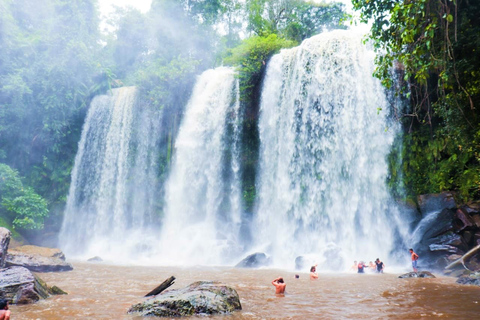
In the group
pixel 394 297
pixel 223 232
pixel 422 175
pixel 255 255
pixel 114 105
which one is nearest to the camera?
pixel 394 297

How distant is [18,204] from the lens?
18.0 m

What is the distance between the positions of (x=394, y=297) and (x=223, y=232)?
12070 millimetres

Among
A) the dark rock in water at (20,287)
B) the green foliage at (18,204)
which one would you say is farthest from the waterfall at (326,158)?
the green foliage at (18,204)

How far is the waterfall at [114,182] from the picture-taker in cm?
2028

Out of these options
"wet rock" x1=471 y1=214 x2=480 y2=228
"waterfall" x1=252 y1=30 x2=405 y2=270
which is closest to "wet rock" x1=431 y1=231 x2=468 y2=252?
"wet rock" x1=471 y1=214 x2=480 y2=228

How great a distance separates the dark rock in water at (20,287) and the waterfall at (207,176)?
1082 centimetres

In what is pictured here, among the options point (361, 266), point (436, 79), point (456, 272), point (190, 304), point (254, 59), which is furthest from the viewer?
point (254, 59)

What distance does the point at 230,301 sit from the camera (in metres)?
5.64

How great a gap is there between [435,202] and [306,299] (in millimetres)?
9734

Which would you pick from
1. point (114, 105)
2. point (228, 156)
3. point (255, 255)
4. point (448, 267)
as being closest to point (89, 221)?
point (114, 105)

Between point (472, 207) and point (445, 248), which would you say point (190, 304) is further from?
point (472, 207)

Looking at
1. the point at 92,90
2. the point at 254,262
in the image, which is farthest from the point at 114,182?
the point at 254,262

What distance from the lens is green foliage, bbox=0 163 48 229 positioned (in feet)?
58.4

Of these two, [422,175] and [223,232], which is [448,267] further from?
[223,232]
